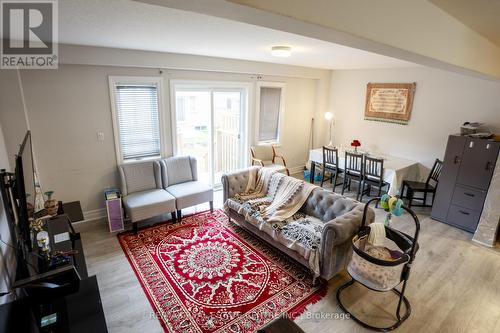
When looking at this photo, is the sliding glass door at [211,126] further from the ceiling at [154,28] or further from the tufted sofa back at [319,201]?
the ceiling at [154,28]

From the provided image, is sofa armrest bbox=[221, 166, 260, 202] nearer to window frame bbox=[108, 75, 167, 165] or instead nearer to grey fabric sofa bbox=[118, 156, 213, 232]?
grey fabric sofa bbox=[118, 156, 213, 232]

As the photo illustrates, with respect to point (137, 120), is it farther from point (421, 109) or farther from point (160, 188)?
point (421, 109)

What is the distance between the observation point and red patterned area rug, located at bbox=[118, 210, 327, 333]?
2.41 metres

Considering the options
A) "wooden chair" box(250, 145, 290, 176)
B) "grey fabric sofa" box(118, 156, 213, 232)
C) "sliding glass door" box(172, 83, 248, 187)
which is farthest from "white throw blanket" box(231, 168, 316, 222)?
"sliding glass door" box(172, 83, 248, 187)

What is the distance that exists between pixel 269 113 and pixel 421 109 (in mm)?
2858

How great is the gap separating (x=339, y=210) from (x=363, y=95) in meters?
3.54

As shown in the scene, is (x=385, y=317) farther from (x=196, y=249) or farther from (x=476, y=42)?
(x=476, y=42)

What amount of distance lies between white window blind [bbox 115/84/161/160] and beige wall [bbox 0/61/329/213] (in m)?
0.17

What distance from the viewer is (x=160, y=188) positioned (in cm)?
417

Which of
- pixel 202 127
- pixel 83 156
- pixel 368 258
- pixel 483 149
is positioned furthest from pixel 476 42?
pixel 83 156

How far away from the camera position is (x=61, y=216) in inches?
107

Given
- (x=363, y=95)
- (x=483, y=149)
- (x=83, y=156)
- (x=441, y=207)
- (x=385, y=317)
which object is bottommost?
(x=385, y=317)

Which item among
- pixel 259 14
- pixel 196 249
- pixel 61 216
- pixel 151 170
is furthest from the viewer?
pixel 151 170

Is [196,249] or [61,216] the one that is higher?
[61,216]
